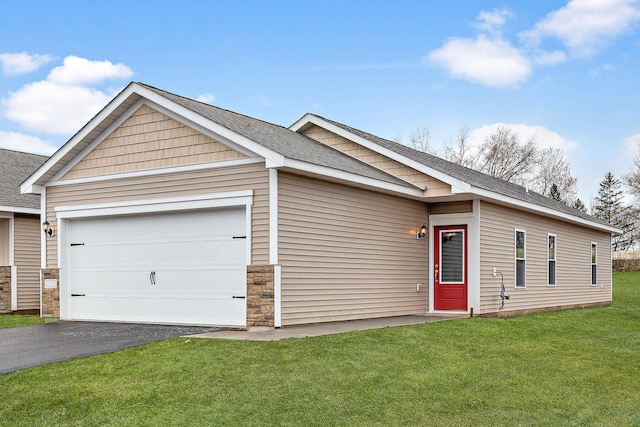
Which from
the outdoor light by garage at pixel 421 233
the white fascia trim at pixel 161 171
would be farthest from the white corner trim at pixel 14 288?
the outdoor light by garage at pixel 421 233

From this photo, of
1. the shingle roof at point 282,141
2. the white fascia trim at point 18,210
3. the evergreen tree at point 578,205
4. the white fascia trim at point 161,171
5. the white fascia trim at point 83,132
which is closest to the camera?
the white fascia trim at point 161,171

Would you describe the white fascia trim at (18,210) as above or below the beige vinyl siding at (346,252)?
above

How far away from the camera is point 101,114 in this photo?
12.8 meters

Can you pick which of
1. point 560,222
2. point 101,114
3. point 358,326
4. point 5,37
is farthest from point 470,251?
point 5,37

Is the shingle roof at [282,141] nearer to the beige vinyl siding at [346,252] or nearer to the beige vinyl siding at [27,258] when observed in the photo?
the beige vinyl siding at [346,252]

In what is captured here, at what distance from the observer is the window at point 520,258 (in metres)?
16.4

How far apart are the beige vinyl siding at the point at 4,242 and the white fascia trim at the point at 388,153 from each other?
8152 mm

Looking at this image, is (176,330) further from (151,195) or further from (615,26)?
(615,26)

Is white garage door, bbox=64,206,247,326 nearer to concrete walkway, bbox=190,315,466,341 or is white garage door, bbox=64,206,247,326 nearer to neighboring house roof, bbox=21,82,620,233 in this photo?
concrete walkway, bbox=190,315,466,341

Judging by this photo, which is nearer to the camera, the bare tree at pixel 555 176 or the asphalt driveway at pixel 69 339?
the asphalt driveway at pixel 69 339

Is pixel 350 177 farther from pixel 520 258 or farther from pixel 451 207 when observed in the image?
pixel 520 258

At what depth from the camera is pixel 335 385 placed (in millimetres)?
7398

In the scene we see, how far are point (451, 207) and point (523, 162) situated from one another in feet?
86.7

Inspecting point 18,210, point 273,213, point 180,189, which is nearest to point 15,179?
point 18,210
